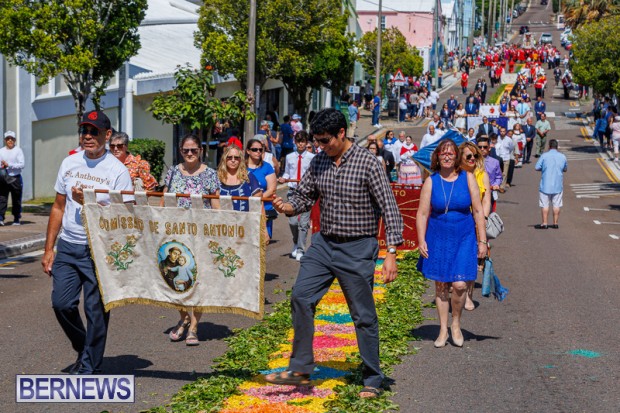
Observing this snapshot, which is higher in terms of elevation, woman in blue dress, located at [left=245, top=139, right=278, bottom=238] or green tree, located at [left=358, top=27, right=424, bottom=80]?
green tree, located at [left=358, top=27, right=424, bottom=80]

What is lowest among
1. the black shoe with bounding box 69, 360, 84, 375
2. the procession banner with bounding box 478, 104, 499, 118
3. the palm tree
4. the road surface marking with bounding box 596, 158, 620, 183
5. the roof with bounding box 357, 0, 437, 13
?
the black shoe with bounding box 69, 360, 84, 375

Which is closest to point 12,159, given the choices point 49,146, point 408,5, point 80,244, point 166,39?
point 49,146

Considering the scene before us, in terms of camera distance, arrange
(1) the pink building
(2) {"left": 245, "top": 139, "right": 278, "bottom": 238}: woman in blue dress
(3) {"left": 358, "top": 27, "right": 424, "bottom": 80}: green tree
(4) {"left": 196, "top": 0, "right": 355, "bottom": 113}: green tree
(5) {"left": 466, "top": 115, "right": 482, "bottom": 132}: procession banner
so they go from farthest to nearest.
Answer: (1) the pink building
(3) {"left": 358, "top": 27, "right": 424, "bottom": 80}: green tree
(5) {"left": 466, "top": 115, "right": 482, "bottom": 132}: procession banner
(4) {"left": 196, "top": 0, "right": 355, "bottom": 113}: green tree
(2) {"left": 245, "top": 139, "right": 278, "bottom": 238}: woman in blue dress

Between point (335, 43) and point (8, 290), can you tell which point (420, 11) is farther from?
point (8, 290)

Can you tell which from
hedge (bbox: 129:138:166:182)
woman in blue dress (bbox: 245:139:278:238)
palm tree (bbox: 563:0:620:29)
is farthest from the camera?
palm tree (bbox: 563:0:620:29)

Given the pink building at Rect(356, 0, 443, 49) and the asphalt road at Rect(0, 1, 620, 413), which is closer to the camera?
the asphalt road at Rect(0, 1, 620, 413)

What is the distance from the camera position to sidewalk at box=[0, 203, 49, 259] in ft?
52.3

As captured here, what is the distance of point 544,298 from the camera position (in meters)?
12.1

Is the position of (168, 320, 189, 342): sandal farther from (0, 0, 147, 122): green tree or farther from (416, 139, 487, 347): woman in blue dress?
(0, 0, 147, 122): green tree

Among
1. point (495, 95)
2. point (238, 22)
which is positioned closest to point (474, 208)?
point (238, 22)

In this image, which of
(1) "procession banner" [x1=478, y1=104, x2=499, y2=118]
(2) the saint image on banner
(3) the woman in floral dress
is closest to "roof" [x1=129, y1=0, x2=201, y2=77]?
(1) "procession banner" [x1=478, y1=104, x2=499, y2=118]

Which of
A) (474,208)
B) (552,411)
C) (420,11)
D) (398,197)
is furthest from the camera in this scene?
(420,11)

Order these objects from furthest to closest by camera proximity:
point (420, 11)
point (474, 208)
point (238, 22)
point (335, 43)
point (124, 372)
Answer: point (420, 11) → point (335, 43) → point (238, 22) → point (474, 208) → point (124, 372)

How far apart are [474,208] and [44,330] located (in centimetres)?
419
